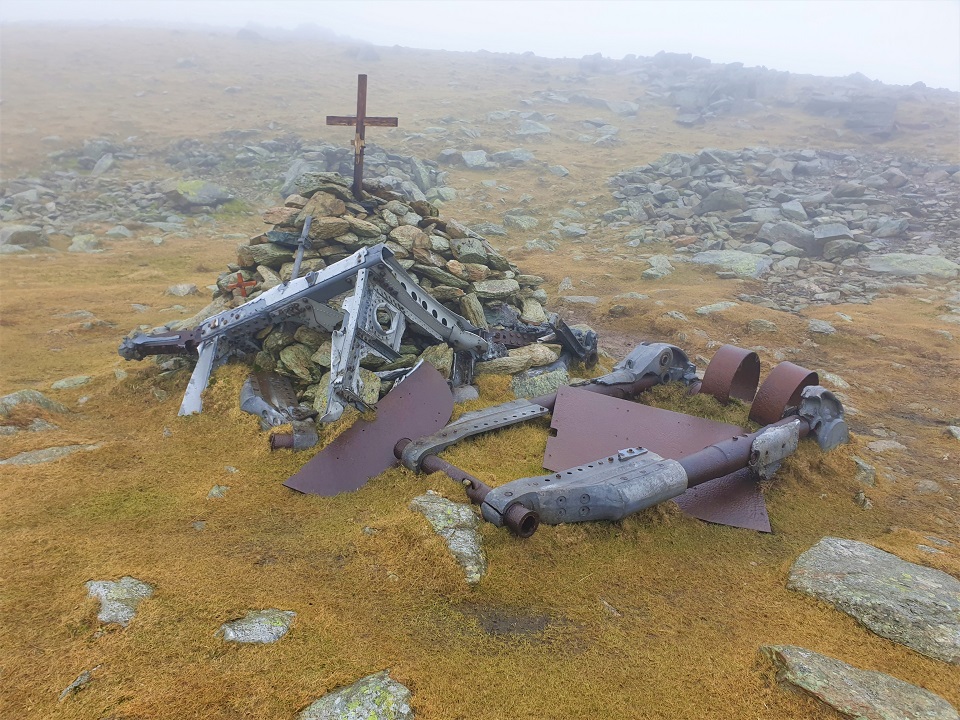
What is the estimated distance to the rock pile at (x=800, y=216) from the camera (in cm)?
1516

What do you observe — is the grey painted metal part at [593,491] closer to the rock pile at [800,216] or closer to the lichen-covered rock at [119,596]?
the lichen-covered rock at [119,596]

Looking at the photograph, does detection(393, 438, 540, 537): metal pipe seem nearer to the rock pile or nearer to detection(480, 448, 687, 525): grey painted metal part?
detection(480, 448, 687, 525): grey painted metal part

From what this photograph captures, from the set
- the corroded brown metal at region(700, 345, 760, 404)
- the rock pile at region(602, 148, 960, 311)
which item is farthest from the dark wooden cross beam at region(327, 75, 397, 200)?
the rock pile at region(602, 148, 960, 311)

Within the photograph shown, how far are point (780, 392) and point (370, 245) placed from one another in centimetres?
550

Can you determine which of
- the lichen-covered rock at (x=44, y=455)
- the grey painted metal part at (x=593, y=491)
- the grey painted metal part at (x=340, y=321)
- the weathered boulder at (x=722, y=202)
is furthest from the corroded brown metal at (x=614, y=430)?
the weathered boulder at (x=722, y=202)

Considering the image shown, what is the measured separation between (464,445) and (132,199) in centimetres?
2108

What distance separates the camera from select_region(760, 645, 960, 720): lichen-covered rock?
2.69m

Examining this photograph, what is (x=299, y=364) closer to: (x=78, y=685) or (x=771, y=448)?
(x=78, y=685)

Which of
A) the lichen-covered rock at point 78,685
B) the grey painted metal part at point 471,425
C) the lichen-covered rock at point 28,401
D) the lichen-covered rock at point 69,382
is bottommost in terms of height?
the lichen-covered rock at point 69,382

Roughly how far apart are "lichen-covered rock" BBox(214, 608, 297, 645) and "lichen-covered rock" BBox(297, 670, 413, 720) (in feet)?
1.72

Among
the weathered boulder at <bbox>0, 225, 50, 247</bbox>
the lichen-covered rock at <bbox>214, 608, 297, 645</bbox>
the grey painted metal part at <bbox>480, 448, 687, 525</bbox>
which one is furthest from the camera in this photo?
the weathered boulder at <bbox>0, 225, 50, 247</bbox>

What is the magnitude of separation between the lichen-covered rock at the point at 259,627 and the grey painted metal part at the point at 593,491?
145 cm

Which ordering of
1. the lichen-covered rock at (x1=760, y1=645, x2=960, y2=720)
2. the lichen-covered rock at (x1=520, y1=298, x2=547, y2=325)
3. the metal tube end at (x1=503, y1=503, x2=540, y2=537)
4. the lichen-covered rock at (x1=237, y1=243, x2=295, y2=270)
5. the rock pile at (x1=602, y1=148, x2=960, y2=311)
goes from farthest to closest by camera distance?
the rock pile at (x1=602, y1=148, x2=960, y2=311), the lichen-covered rock at (x1=520, y1=298, x2=547, y2=325), the lichen-covered rock at (x1=237, y1=243, x2=295, y2=270), the metal tube end at (x1=503, y1=503, x2=540, y2=537), the lichen-covered rock at (x1=760, y1=645, x2=960, y2=720)

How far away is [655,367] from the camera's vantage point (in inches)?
268
